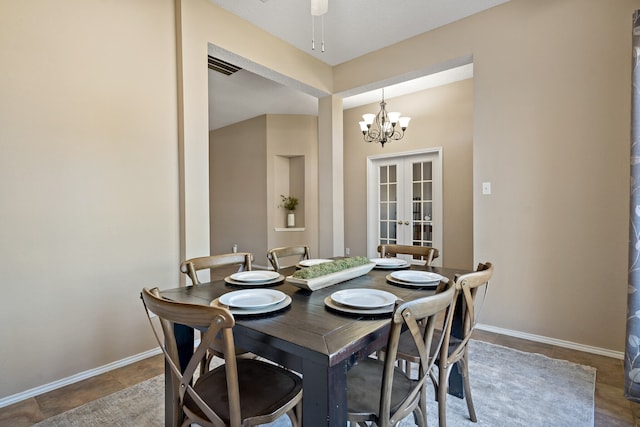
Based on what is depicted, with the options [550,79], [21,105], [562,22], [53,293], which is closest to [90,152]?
[21,105]

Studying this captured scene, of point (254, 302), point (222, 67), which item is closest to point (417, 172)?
point (222, 67)

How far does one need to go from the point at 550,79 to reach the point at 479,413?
253cm

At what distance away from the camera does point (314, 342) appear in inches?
36.4

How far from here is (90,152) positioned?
2.11m

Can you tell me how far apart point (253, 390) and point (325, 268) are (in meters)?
0.60

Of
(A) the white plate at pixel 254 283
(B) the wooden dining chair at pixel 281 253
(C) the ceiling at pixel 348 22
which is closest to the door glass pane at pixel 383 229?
(C) the ceiling at pixel 348 22

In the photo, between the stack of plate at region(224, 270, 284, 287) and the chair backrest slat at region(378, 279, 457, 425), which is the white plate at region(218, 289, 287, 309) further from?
the chair backrest slat at region(378, 279, 457, 425)

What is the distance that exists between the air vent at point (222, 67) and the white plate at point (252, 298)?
3156mm

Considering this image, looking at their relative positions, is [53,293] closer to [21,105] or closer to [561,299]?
[21,105]

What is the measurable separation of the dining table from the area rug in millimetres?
576

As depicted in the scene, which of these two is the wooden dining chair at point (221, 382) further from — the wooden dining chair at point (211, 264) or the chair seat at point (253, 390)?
the wooden dining chair at point (211, 264)

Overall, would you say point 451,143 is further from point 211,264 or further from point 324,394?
point 324,394

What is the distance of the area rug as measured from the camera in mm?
1646

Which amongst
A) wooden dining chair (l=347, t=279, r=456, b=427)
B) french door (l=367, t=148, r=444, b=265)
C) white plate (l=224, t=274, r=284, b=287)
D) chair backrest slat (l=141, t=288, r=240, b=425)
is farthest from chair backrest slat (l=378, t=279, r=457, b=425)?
french door (l=367, t=148, r=444, b=265)
